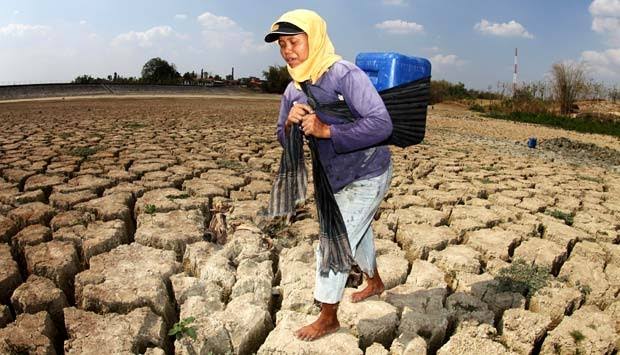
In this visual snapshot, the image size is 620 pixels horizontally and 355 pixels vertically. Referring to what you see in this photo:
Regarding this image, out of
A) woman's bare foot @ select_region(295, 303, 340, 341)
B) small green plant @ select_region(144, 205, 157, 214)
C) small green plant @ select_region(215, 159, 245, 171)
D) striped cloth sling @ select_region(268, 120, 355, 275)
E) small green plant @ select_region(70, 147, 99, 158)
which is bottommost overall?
woman's bare foot @ select_region(295, 303, 340, 341)

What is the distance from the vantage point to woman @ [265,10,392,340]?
1.35 m

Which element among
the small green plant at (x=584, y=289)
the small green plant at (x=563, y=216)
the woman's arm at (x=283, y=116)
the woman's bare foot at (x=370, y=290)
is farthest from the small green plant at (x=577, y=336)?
the small green plant at (x=563, y=216)

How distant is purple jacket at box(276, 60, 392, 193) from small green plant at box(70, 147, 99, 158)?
3445 millimetres

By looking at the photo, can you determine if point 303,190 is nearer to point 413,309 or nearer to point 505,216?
point 413,309

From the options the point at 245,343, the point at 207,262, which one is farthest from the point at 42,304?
the point at 245,343

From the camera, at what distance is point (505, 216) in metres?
3.12

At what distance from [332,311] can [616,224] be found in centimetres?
248

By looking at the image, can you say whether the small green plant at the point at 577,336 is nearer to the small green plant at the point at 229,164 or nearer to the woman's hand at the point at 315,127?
the woman's hand at the point at 315,127

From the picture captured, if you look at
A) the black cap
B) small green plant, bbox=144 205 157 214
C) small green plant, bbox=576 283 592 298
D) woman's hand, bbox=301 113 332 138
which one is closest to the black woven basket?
woman's hand, bbox=301 113 332 138

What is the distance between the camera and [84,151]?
4496 millimetres

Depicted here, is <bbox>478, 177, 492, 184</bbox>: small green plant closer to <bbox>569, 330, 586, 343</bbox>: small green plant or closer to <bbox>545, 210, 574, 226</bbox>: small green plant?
<bbox>545, 210, 574, 226</bbox>: small green plant

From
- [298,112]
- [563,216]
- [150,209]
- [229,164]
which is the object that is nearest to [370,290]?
[298,112]

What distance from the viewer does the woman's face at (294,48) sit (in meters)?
1.38

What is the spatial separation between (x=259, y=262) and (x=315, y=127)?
41.1 inches
